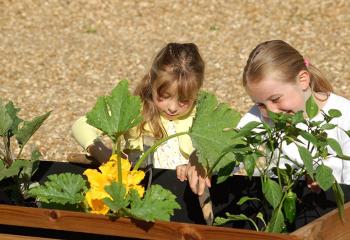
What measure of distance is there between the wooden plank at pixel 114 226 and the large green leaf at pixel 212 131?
23cm

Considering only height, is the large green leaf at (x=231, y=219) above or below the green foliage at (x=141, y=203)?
below

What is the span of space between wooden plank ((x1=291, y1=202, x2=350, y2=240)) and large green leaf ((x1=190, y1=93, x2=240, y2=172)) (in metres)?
0.31

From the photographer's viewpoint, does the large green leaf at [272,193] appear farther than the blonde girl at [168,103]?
No

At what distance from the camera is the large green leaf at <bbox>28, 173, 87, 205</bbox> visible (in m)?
2.43

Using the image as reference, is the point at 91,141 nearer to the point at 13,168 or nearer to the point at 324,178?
the point at 13,168

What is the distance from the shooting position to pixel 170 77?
137 inches

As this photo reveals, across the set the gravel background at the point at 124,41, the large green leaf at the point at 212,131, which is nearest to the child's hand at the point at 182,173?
the large green leaf at the point at 212,131

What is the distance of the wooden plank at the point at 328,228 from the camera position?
2.14 meters

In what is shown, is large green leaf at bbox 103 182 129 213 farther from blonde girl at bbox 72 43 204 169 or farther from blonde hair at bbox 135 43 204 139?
blonde hair at bbox 135 43 204 139

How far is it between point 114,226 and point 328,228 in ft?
1.89

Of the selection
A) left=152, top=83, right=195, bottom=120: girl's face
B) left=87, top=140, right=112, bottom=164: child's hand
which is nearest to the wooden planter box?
left=87, top=140, right=112, bottom=164: child's hand

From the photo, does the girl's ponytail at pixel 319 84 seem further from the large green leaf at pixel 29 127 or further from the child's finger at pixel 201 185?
the large green leaf at pixel 29 127

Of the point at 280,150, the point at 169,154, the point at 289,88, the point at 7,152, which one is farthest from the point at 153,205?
the point at 169,154

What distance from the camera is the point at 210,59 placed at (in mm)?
6879
